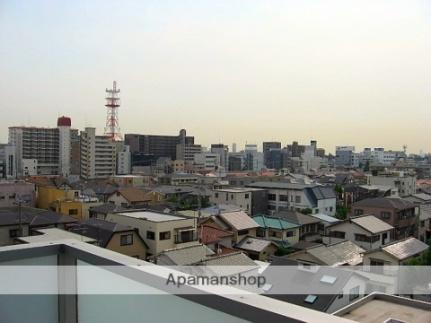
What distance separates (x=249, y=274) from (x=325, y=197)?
898cm

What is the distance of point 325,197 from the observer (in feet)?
46.4

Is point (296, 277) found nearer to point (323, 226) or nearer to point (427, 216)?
point (323, 226)

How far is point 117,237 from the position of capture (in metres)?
7.38

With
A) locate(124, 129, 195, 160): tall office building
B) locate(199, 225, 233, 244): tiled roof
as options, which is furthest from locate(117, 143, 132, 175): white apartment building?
locate(199, 225, 233, 244): tiled roof

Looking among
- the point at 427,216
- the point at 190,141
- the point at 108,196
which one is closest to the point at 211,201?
the point at 108,196

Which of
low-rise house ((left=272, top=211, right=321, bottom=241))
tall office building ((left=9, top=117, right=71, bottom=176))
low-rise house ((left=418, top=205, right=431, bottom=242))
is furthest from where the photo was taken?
tall office building ((left=9, top=117, right=71, bottom=176))

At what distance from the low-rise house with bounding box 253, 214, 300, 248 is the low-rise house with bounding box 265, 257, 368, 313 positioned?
4227 mm

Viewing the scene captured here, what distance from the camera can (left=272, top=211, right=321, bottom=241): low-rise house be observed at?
10.5 m

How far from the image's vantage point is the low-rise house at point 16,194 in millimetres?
12680

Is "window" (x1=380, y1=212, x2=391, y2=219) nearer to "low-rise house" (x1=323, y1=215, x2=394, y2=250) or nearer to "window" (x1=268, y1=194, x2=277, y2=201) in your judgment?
"low-rise house" (x1=323, y1=215, x2=394, y2=250)

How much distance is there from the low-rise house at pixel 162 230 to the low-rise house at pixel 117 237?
17cm

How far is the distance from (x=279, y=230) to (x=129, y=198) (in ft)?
18.9

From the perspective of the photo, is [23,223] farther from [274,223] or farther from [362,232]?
[362,232]

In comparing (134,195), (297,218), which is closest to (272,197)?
(297,218)
